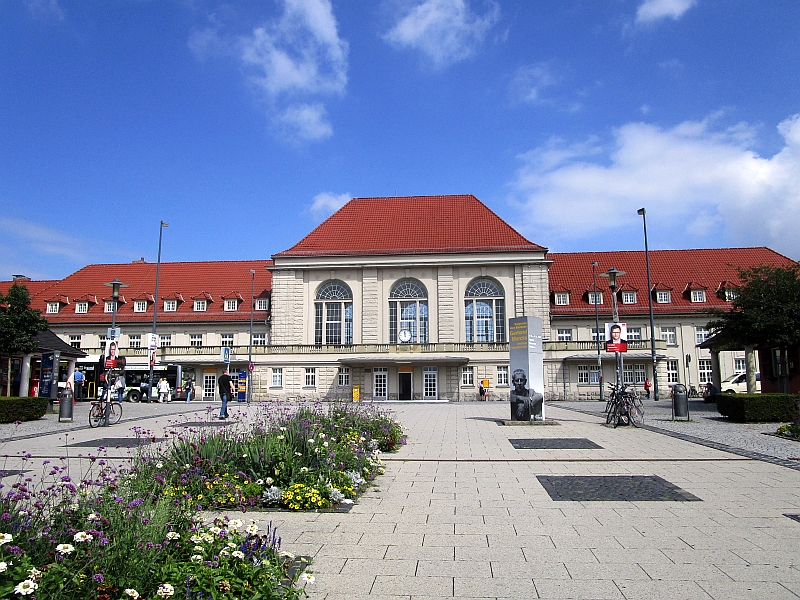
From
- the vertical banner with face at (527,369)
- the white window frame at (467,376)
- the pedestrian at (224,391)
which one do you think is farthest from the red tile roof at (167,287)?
the vertical banner with face at (527,369)

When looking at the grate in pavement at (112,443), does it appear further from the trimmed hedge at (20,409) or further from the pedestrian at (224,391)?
the pedestrian at (224,391)

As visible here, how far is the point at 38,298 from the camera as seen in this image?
66938 mm

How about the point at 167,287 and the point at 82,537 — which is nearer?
the point at 82,537

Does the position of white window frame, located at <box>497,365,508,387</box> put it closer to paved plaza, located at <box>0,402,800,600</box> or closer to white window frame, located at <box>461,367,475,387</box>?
white window frame, located at <box>461,367,475,387</box>

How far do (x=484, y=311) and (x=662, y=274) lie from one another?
20719 millimetres

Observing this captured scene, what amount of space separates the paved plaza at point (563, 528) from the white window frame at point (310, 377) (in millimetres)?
39741

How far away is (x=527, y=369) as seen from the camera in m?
21.6

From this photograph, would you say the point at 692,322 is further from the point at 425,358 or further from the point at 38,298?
the point at 38,298

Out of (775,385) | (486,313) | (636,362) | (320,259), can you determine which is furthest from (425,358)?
(775,385)

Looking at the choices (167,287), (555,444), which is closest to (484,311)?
(167,287)

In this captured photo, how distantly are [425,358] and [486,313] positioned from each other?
778 centimetres

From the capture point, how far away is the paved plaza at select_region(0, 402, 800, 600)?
532cm

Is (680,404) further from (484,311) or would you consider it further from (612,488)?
(484,311)

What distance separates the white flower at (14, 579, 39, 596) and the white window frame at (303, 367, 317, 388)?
51066mm
